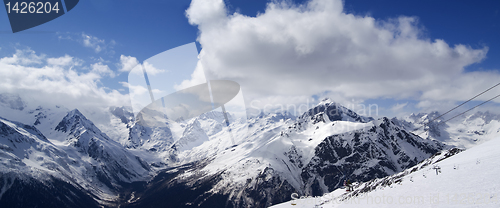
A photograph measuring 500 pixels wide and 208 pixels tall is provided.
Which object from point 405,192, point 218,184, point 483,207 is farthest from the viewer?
point 218,184

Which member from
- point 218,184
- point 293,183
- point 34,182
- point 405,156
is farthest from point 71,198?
point 405,156

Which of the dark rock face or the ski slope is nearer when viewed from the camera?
the ski slope

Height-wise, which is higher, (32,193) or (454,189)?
(454,189)

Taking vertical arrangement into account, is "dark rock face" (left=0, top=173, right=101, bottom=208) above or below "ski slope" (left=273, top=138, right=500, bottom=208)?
below

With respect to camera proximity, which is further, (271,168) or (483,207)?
(271,168)

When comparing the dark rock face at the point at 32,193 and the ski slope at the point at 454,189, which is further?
the dark rock face at the point at 32,193

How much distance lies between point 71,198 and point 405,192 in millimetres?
263611

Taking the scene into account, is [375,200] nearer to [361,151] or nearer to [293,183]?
[293,183]

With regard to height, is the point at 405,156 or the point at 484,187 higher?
the point at 405,156

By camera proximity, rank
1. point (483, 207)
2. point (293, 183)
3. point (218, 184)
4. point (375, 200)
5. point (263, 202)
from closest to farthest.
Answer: point (483, 207) < point (375, 200) < point (263, 202) < point (293, 183) < point (218, 184)

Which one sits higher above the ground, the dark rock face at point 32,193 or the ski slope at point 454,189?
the ski slope at point 454,189

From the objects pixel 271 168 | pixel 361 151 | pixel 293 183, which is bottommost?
pixel 293 183

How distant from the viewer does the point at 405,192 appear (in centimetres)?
1523

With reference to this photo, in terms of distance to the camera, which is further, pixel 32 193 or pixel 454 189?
pixel 32 193
